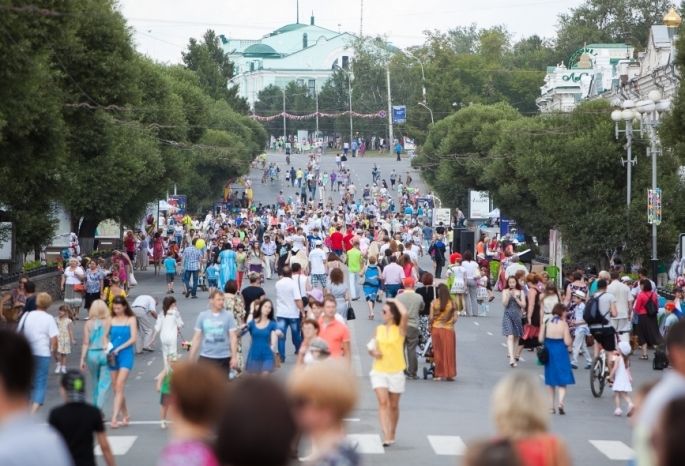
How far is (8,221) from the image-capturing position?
39875 mm

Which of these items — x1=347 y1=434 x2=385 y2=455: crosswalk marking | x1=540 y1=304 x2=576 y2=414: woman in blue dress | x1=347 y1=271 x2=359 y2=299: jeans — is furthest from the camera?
x1=347 y1=271 x2=359 y2=299: jeans

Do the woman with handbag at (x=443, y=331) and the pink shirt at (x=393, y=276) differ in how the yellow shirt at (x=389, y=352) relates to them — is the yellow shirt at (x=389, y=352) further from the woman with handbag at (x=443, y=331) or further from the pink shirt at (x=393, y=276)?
the pink shirt at (x=393, y=276)

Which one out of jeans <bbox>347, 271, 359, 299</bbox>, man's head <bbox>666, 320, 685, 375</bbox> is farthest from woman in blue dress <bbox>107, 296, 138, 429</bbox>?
jeans <bbox>347, 271, 359, 299</bbox>

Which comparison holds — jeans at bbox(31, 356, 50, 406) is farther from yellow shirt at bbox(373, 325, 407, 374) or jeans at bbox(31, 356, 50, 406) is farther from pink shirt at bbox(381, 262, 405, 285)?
pink shirt at bbox(381, 262, 405, 285)

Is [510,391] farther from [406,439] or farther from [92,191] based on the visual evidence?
[92,191]

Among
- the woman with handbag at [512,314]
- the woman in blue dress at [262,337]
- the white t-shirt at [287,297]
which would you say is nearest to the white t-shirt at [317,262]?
the woman with handbag at [512,314]

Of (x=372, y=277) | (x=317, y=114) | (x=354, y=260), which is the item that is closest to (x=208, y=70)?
(x=317, y=114)

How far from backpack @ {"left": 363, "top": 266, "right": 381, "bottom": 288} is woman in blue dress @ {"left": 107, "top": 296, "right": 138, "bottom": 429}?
56.0 feet

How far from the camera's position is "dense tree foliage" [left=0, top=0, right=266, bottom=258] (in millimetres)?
28281

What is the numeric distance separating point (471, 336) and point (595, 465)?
52.1ft

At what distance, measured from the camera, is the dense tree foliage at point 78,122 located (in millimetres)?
28281

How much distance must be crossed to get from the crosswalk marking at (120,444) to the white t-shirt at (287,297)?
711 cm

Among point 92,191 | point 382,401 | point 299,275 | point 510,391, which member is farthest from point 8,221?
point 510,391

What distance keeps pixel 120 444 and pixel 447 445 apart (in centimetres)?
348
